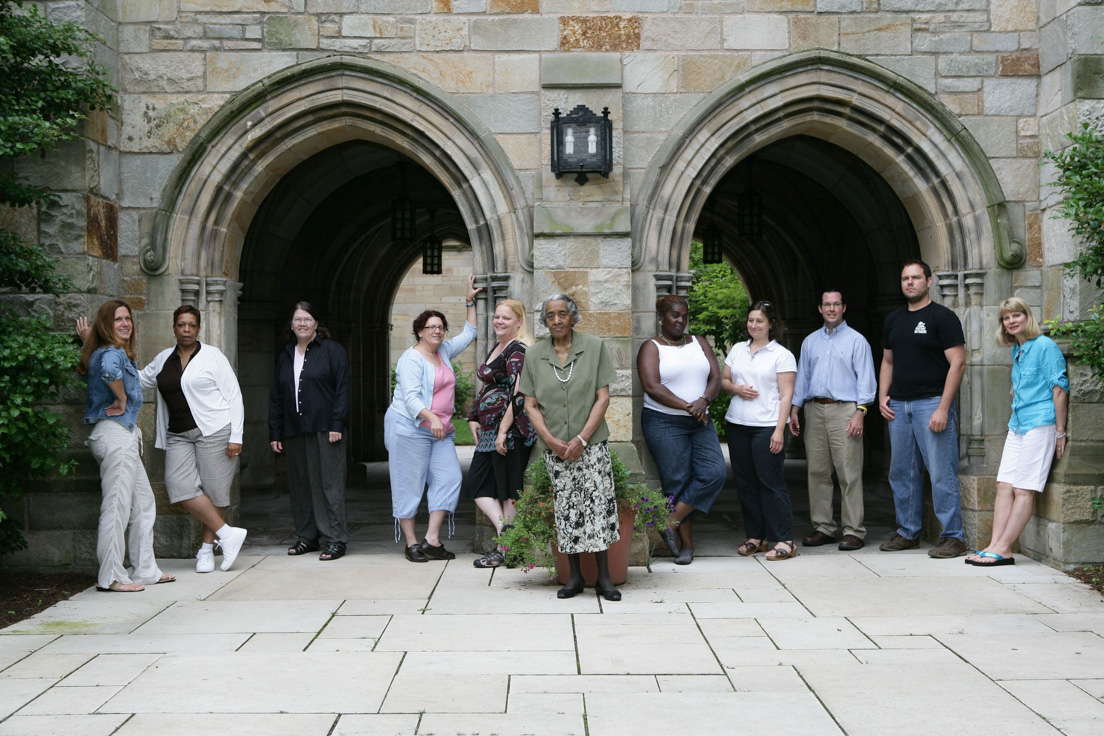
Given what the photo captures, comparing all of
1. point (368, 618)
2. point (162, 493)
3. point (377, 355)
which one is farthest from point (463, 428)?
point (368, 618)

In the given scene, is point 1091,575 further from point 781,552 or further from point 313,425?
point 313,425

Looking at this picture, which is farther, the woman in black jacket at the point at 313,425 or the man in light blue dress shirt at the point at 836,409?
the man in light blue dress shirt at the point at 836,409

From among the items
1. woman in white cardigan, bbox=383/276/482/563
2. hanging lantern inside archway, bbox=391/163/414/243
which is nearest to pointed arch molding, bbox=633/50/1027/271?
woman in white cardigan, bbox=383/276/482/563

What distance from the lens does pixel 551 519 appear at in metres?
5.50

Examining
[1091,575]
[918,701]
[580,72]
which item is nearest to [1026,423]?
[1091,575]

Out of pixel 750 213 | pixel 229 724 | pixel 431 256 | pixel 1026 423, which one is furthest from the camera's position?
pixel 431 256

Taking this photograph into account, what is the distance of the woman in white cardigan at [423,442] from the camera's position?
636 cm

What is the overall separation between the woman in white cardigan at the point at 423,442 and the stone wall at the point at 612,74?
472 mm

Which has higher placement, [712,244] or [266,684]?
[712,244]

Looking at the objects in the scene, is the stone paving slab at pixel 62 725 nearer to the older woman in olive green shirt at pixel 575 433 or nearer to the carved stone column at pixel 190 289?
the older woman in olive green shirt at pixel 575 433

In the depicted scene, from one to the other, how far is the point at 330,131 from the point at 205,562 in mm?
2712

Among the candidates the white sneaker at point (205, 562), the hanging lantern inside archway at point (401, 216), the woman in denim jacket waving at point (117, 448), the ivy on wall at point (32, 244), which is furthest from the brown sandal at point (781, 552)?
the hanging lantern inside archway at point (401, 216)

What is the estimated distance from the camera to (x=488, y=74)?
A: 6.57 metres

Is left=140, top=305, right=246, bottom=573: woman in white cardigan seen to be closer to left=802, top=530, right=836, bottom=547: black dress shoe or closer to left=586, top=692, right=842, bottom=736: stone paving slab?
left=586, top=692, right=842, bottom=736: stone paving slab
